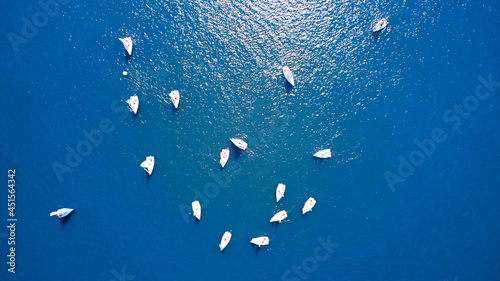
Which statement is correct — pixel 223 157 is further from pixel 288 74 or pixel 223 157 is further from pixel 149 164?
pixel 288 74

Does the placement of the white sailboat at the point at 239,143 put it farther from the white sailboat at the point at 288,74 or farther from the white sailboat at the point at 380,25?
the white sailboat at the point at 380,25

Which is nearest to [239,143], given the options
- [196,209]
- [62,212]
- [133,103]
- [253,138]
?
[253,138]

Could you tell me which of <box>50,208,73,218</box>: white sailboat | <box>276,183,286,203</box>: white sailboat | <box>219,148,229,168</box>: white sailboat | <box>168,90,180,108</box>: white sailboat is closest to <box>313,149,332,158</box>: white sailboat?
<box>276,183,286,203</box>: white sailboat

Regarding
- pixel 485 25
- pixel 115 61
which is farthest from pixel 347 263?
pixel 115 61

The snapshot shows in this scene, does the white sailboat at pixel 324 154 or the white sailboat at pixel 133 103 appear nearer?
the white sailboat at pixel 133 103

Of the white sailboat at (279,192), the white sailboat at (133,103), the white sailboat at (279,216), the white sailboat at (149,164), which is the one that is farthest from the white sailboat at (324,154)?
the white sailboat at (133,103)
